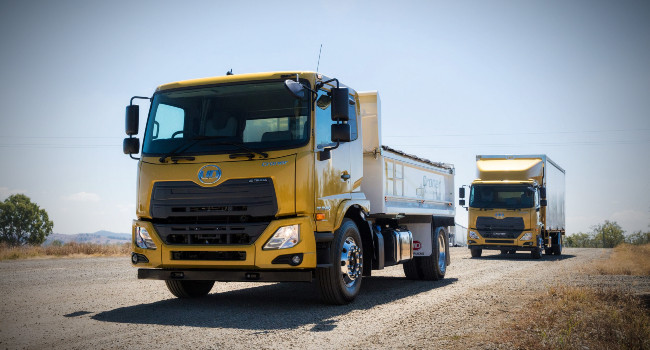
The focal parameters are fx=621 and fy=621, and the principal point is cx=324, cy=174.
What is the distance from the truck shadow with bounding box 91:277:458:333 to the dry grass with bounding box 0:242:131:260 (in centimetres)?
1607

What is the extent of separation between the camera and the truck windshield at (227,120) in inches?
319

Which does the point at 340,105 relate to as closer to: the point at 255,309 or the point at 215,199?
the point at 215,199

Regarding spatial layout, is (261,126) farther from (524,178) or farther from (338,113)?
(524,178)

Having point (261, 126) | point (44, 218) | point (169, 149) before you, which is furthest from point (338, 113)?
point (44, 218)

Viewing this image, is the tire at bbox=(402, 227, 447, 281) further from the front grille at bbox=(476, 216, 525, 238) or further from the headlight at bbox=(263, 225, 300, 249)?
the front grille at bbox=(476, 216, 525, 238)

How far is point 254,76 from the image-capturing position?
8.52 m

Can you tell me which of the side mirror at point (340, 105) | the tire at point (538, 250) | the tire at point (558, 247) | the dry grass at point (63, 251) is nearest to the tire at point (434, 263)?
the side mirror at point (340, 105)

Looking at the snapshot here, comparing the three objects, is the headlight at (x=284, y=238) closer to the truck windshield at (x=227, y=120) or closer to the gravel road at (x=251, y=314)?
the gravel road at (x=251, y=314)

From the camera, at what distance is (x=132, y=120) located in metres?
8.75

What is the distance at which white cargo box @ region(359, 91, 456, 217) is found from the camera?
35.2 ft

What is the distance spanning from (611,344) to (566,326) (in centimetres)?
90

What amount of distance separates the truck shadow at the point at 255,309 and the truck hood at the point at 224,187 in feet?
4.22

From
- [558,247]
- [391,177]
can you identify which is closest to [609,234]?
[558,247]

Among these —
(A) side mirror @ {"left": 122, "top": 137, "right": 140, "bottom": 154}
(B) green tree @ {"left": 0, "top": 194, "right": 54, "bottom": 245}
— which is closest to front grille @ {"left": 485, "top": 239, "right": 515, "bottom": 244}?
(A) side mirror @ {"left": 122, "top": 137, "right": 140, "bottom": 154}
